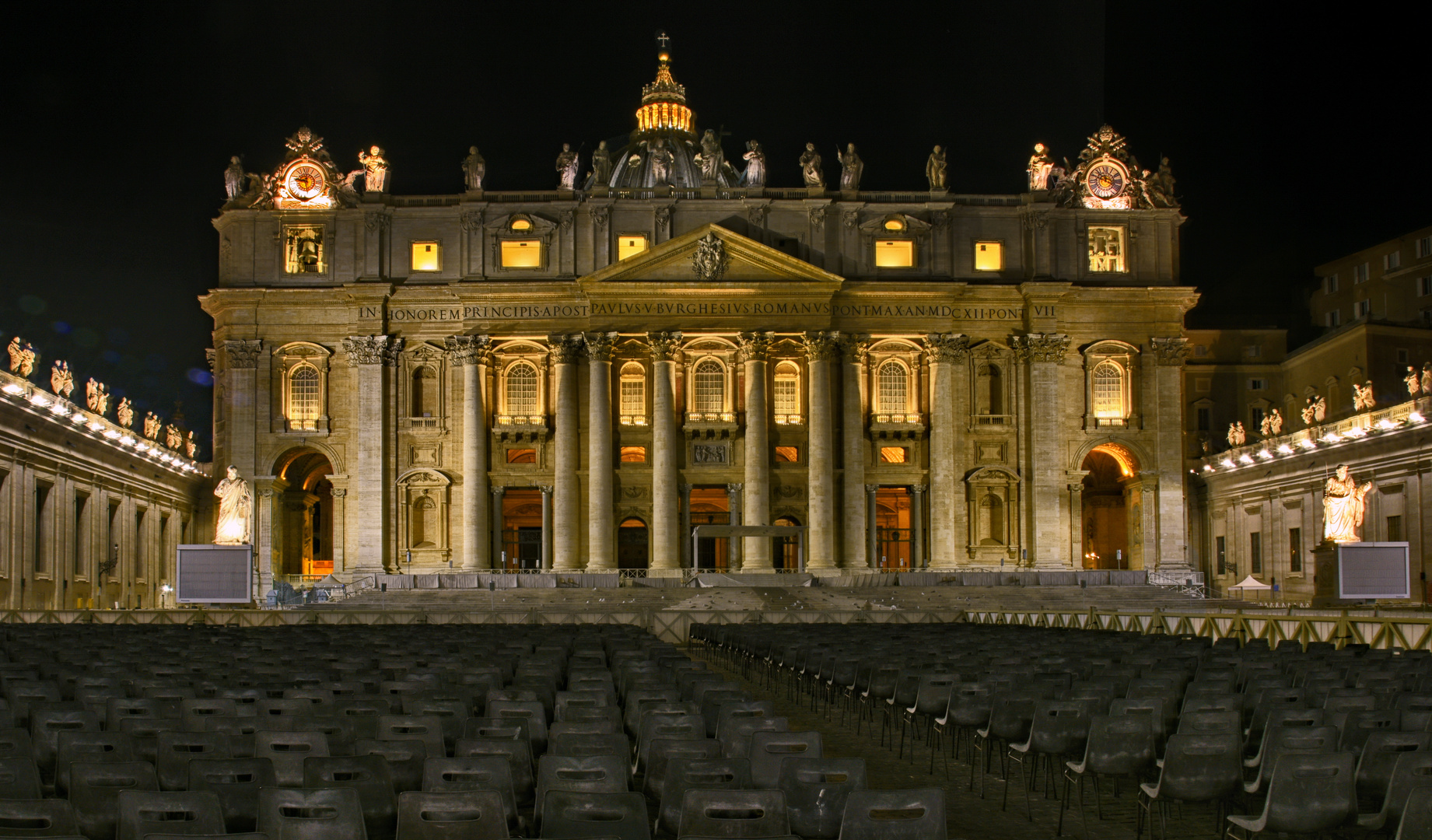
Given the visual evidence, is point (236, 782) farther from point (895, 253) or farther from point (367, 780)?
point (895, 253)

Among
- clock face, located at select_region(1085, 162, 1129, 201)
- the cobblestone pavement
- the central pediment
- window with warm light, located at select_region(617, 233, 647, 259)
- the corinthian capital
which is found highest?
clock face, located at select_region(1085, 162, 1129, 201)

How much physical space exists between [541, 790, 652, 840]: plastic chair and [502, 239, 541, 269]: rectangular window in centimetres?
7195

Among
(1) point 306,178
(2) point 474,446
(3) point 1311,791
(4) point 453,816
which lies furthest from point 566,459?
(4) point 453,816

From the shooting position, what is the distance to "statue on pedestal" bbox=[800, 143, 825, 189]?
261 ft

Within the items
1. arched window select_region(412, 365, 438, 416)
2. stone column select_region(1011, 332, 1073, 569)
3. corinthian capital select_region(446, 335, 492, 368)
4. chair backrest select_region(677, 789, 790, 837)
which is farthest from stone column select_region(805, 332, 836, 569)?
chair backrest select_region(677, 789, 790, 837)

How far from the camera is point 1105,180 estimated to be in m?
82.2

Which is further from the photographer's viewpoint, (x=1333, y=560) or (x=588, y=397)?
(x=588, y=397)

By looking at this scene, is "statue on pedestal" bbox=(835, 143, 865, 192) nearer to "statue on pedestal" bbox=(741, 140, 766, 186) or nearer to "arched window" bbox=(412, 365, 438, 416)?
"statue on pedestal" bbox=(741, 140, 766, 186)

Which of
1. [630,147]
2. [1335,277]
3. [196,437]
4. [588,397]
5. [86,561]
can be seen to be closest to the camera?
[86,561]

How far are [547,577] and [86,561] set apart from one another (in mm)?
21664

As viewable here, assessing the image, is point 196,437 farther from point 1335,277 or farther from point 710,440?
point 1335,277

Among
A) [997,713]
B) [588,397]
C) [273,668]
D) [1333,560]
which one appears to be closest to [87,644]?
[273,668]

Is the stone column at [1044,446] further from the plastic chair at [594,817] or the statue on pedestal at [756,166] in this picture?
the plastic chair at [594,817]

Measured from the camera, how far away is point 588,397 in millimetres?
77250
